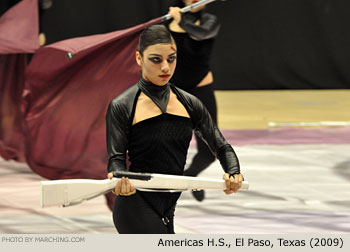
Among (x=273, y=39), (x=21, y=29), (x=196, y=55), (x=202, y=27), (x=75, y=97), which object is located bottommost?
(x=273, y=39)

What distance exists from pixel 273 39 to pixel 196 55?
6.88m

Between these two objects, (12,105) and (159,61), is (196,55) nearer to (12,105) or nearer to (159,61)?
(12,105)

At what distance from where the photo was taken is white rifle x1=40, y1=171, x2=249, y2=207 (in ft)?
7.12

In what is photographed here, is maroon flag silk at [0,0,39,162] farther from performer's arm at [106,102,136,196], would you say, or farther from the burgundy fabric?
performer's arm at [106,102,136,196]

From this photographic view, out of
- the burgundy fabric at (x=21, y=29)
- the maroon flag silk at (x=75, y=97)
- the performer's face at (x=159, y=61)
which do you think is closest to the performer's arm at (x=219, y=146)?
the performer's face at (x=159, y=61)

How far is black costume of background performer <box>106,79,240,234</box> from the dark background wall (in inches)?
331

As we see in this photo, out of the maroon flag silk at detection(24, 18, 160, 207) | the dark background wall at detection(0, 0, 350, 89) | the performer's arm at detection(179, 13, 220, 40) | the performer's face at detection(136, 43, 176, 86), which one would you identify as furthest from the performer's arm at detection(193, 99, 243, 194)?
the dark background wall at detection(0, 0, 350, 89)

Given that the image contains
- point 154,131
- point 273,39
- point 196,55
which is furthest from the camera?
point 273,39

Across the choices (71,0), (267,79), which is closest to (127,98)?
(71,0)

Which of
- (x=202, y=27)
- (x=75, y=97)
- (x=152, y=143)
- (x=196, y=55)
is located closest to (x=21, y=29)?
(x=75, y=97)

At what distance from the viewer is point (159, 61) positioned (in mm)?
2355

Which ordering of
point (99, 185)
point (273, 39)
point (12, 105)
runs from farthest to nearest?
point (273, 39) → point (12, 105) → point (99, 185)

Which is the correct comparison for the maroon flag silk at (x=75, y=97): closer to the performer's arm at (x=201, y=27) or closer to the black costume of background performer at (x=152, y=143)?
the performer's arm at (x=201, y=27)

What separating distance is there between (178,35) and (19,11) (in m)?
1.26
